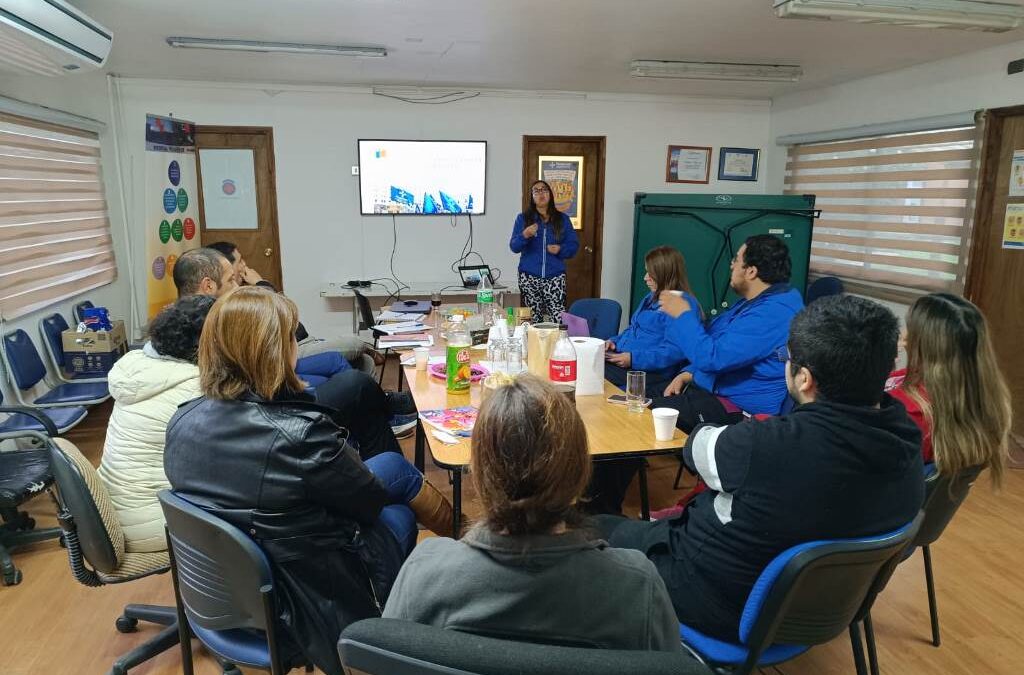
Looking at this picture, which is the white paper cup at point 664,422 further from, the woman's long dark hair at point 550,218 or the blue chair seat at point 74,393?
the woman's long dark hair at point 550,218

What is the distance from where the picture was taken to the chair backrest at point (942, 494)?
180cm

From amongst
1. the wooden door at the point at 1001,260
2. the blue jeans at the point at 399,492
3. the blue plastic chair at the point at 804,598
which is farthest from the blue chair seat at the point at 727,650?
the wooden door at the point at 1001,260

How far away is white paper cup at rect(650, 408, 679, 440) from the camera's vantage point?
2098 millimetres

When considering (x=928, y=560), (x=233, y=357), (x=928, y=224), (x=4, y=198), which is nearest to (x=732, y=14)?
(x=928, y=224)

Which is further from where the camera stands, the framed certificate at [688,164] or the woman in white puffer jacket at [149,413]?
the framed certificate at [688,164]

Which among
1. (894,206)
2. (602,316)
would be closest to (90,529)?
(602,316)

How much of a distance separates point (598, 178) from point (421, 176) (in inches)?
68.0

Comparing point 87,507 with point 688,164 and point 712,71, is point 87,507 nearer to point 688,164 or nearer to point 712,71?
point 712,71

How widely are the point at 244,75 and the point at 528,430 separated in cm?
552

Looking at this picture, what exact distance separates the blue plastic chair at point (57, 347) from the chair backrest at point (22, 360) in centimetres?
18

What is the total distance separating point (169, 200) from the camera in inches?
204

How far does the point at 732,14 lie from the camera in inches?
144

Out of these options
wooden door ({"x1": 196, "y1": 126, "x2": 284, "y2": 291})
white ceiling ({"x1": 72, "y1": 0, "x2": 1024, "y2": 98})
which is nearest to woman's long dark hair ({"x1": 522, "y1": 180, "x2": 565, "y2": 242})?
white ceiling ({"x1": 72, "y1": 0, "x2": 1024, "y2": 98})

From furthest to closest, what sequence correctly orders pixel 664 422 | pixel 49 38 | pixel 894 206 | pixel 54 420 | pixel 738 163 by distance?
pixel 738 163
pixel 894 206
pixel 54 420
pixel 49 38
pixel 664 422
